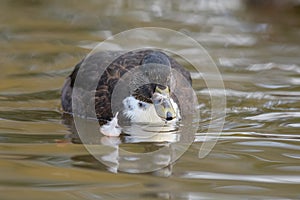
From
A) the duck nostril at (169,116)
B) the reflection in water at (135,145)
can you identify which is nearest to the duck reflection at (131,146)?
the reflection in water at (135,145)

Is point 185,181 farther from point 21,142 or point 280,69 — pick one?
point 280,69

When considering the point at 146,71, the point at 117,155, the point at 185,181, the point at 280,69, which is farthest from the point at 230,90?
the point at 185,181

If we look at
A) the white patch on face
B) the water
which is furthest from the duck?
the water

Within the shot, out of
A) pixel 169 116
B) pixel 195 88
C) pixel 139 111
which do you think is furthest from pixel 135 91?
pixel 195 88

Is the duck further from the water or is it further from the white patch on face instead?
the water

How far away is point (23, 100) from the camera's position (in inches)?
359

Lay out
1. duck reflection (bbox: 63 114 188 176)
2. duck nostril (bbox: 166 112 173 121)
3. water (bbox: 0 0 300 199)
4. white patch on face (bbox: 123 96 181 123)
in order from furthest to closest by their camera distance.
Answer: white patch on face (bbox: 123 96 181 123), duck nostril (bbox: 166 112 173 121), duck reflection (bbox: 63 114 188 176), water (bbox: 0 0 300 199)

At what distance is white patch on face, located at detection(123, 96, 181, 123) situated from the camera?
806cm

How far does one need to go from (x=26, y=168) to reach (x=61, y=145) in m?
0.83

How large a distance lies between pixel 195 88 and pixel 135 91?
5.77 ft

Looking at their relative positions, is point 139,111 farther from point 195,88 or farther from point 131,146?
point 195,88

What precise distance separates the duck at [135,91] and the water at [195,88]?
380 mm

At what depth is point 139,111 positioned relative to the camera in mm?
8109

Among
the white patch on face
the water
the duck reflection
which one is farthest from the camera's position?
the white patch on face
